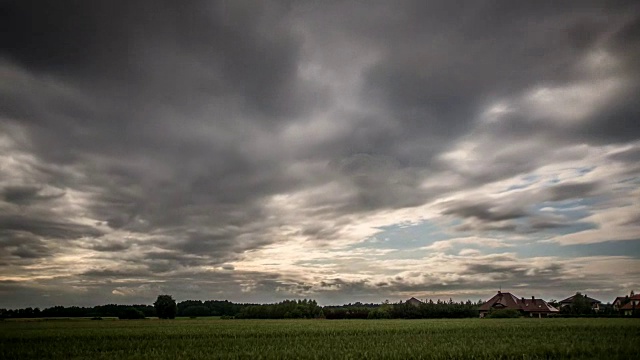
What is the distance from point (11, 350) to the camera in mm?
29359

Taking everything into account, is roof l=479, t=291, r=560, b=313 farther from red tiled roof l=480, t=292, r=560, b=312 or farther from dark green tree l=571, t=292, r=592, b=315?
dark green tree l=571, t=292, r=592, b=315

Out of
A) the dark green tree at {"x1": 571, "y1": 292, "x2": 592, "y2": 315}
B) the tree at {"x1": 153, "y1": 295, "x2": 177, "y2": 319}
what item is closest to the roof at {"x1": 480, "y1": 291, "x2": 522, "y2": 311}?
the dark green tree at {"x1": 571, "y1": 292, "x2": 592, "y2": 315}

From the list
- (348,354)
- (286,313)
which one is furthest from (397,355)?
(286,313)

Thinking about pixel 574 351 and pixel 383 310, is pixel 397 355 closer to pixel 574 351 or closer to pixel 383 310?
pixel 574 351

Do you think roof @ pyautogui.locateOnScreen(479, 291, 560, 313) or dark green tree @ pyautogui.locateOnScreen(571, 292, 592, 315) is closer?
dark green tree @ pyautogui.locateOnScreen(571, 292, 592, 315)

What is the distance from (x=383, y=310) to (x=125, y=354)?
337ft

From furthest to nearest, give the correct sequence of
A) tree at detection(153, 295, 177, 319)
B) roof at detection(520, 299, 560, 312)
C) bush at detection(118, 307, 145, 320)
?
roof at detection(520, 299, 560, 312), tree at detection(153, 295, 177, 319), bush at detection(118, 307, 145, 320)

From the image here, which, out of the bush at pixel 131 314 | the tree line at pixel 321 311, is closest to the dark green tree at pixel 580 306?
the tree line at pixel 321 311

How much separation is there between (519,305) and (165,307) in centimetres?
9882

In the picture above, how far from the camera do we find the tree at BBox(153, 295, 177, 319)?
415 feet

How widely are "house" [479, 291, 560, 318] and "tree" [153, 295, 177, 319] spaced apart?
84.6m

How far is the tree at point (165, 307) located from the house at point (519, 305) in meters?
84.6

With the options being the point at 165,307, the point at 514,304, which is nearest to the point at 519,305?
the point at 514,304

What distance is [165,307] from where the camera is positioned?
416ft
